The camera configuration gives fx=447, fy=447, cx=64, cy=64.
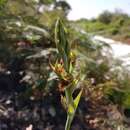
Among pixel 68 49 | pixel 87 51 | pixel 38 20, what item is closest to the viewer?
pixel 68 49

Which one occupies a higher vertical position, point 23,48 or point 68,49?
point 68,49

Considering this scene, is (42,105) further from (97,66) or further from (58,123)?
(97,66)

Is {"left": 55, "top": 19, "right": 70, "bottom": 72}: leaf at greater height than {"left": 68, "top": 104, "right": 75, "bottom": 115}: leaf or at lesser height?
greater

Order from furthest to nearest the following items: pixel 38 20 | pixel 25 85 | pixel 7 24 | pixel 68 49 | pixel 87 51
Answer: pixel 38 20 < pixel 87 51 < pixel 7 24 < pixel 25 85 < pixel 68 49

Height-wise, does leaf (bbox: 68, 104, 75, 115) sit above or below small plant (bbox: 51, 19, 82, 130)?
below

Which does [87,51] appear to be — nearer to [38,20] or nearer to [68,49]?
[38,20]

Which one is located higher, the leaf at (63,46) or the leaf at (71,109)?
the leaf at (63,46)

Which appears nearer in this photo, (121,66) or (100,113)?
(100,113)

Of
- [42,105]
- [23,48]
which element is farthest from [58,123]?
[23,48]

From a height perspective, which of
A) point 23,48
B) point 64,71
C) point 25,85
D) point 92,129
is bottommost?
point 92,129

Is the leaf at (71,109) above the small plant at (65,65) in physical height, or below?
below
